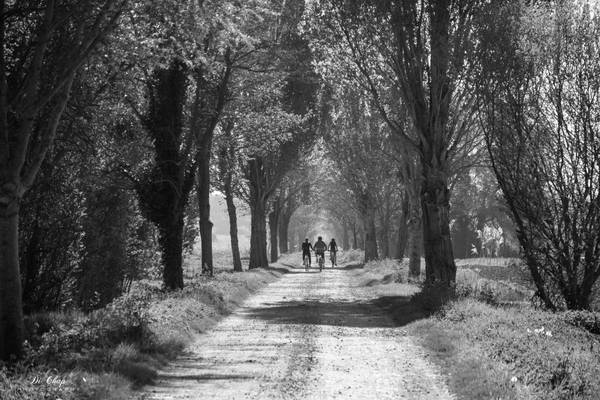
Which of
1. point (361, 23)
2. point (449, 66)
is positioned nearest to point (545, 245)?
point (449, 66)

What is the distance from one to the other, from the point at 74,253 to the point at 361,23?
11.4m

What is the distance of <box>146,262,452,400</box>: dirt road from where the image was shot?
32.1ft

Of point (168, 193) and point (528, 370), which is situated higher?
point (168, 193)

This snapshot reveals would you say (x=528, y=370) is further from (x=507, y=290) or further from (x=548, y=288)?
(x=507, y=290)

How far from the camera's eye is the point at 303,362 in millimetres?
12000

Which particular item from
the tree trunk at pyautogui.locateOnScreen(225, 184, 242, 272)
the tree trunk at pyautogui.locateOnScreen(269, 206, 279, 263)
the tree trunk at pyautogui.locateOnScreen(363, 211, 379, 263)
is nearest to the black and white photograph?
the tree trunk at pyautogui.locateOnScreen(225, 184, 242, 272)

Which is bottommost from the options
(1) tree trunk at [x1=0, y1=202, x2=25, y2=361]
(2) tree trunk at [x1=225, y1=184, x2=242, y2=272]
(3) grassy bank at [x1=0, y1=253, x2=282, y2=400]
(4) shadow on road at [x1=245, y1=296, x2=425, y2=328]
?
(4) shadow on road at [x1=245, y1=296, x2=425, y2=328]

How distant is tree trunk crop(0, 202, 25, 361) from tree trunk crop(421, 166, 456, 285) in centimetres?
1500

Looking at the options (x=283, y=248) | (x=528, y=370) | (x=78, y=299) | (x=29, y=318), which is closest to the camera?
(x=528, y=370)

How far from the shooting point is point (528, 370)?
380 inches

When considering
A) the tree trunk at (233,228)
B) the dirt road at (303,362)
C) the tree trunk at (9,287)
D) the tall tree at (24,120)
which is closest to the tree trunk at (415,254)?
the tree trunk at (233,228)

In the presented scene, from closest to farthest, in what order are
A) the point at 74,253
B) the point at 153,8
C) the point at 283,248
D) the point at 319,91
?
1. the point at 153,8
2. the point at 74,253
3. the point at 319,91
4. the point at 283,248

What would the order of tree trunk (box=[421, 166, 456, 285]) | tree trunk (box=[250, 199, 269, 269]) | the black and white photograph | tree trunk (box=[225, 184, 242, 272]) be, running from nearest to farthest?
the black and white photograph < tree trunk (box=[421, 166, 456, 285]) < tree trunk (box=[225, 184, 242, 272]) < tree trunk (box=[250, 199, 269, 269])

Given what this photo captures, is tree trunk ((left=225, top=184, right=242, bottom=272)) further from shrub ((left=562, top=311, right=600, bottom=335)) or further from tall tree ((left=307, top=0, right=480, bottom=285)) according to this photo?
shrub ((left=562, top=311, right=600, bottom=335))
